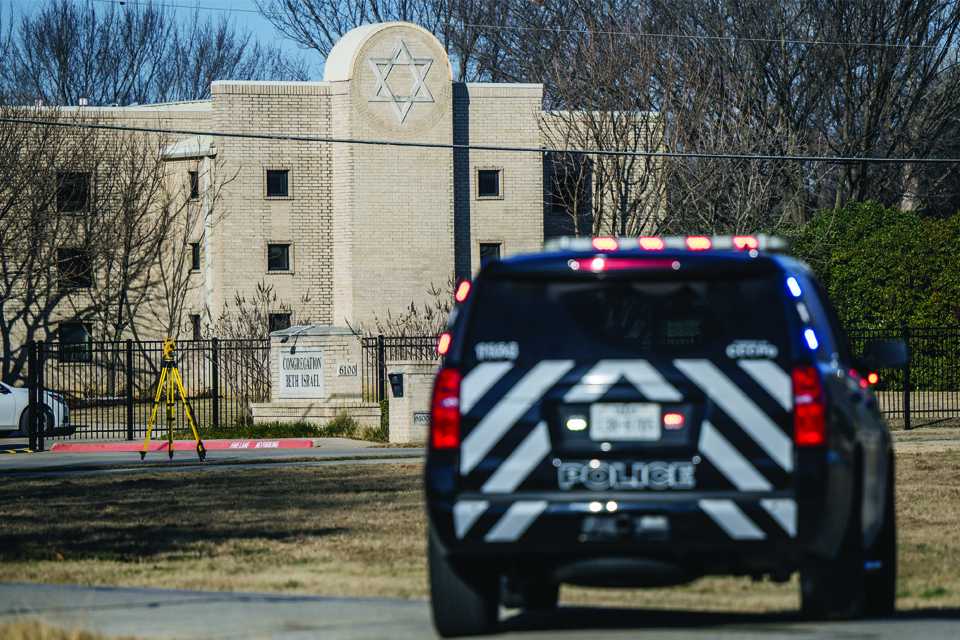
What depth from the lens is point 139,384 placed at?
4428cm

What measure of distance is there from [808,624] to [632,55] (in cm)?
3672

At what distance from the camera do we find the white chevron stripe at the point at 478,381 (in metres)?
7.31

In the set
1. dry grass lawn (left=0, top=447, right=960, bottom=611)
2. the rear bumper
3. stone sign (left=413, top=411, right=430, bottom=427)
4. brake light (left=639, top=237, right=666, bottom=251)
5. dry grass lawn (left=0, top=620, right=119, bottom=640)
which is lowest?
dry grass lawn (left=0, top=447, right=960, bottom=611)

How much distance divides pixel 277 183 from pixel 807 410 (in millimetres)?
38516

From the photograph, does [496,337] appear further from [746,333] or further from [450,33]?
[450,33]

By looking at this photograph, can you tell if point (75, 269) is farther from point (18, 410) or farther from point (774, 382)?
point (774, 382)

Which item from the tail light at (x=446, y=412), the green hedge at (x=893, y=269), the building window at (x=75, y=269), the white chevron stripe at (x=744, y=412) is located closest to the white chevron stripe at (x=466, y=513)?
the tail light at (x=446, y=412)

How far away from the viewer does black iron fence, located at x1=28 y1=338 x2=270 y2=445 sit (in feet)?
100

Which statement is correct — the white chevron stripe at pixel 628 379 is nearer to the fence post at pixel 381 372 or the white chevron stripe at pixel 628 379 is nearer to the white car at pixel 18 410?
the fence post at pixel 381 372

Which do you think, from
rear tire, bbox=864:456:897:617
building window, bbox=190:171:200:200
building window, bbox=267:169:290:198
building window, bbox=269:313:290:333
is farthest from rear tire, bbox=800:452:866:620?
building window, bbox=190:171:200:200

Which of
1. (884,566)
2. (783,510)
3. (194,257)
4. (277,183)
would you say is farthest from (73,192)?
(783,510)

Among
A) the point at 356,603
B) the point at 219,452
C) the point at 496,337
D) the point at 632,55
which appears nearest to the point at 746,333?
the point at 496,337

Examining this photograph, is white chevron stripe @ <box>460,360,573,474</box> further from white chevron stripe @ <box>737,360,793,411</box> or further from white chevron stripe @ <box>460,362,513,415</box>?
white chevron stripe @ <box>737,360,793,411</box>

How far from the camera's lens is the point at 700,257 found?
7473mm
